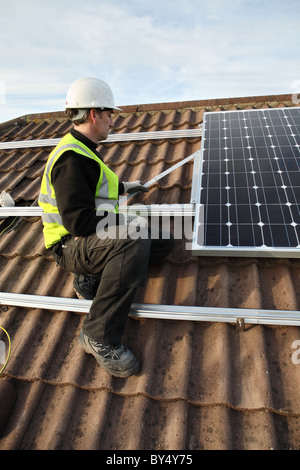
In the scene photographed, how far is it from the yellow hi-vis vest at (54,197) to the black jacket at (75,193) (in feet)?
0.30

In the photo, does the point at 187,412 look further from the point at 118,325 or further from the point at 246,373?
the point at 118,325

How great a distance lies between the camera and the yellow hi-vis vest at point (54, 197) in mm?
2307

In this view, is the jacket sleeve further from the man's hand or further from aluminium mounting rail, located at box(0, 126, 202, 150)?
aluminium mounting rail, located at box(0, 126, 202, 150)

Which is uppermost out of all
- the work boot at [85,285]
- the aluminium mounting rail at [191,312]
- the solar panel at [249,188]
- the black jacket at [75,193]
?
the solar panel at [249,188]

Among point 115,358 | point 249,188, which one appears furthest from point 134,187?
point 115,358

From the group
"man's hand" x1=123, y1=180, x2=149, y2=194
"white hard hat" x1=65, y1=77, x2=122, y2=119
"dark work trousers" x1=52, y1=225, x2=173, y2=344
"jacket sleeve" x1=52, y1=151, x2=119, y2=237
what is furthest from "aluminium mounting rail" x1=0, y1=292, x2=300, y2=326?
"white hard hat" x1=65, y1=77, x2=122, y2=119

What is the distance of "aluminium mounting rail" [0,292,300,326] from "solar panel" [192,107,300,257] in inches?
21.3

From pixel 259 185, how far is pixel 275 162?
0.45m

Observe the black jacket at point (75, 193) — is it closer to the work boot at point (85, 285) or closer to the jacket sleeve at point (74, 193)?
the jacket sleeve at point (74, 193)

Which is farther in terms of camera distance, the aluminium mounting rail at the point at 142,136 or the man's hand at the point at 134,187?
the aluminium mounting rail at the point at 142,136

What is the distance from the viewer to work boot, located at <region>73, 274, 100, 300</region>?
2.55 m

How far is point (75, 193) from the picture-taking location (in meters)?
2.13

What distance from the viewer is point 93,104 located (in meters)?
2.46

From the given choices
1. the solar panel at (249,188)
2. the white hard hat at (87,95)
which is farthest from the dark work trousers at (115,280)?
the white hard hat at (87,95)
